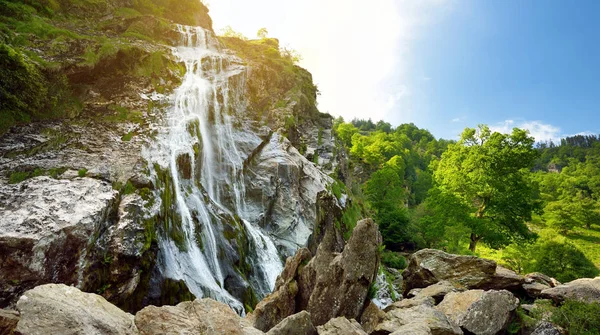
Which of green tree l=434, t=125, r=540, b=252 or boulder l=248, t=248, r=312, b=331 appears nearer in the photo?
boulder l=248, t=248, r=312, b=331

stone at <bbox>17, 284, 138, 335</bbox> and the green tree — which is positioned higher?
the green tree

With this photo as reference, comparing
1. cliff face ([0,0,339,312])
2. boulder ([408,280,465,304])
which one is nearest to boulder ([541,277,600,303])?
boulder ([408,280,465,304])

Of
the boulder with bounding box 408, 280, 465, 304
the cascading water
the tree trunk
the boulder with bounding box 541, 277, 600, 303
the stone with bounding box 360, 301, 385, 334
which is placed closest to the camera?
the stone with bounding box 360, 301, 385, 334

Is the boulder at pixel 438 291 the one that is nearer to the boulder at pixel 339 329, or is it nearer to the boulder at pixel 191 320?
the boulder at pixel 339 329

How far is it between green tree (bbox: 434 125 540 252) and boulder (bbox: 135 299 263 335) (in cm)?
2779

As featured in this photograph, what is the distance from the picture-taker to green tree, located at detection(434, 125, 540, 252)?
29047 mm

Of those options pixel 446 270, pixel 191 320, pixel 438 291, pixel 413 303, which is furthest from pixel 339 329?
pixel 446 270

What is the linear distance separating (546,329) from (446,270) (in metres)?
5.00

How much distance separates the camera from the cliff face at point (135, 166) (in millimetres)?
12742

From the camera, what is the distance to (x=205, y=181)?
871 inches

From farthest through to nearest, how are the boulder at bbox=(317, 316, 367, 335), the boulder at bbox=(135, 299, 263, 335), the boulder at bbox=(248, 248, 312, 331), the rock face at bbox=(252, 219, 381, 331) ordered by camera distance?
the boulder at bbox=(248, 248, 312, 331), the rock face at bbox=(252, 219, 381, 331), the boulder at bbox=(317, 316, 367, 335), the boulder at bbox=(135, 299, 263, 335)

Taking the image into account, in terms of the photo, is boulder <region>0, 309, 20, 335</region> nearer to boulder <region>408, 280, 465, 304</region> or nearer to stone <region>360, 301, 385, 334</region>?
stone <region>360, 301, 385, 334</region>

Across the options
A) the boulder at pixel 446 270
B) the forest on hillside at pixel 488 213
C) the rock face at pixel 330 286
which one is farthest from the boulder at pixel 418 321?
the forest on hillside at pixel 488 213

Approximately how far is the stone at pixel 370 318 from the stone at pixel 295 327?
8.36ft
